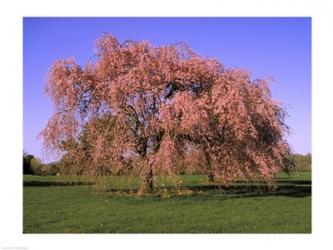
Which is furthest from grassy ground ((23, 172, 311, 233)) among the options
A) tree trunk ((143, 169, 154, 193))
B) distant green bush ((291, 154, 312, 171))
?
distant green bush ((291, 154, 312, 171))

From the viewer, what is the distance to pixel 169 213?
49.4 feet

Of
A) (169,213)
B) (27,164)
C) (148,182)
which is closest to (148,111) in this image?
(148,182)

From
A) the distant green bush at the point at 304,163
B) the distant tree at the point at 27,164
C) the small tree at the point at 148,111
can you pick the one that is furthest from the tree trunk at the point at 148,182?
the distant green bush at the point at 304,163

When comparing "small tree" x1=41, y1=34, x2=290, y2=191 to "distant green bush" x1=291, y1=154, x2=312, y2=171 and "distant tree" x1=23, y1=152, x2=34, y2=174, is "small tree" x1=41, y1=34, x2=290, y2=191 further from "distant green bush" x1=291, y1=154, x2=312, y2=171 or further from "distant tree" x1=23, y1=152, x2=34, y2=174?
"distant green bush" x1=291, y1=154, x2=312, y2=171

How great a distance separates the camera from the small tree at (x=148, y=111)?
1880cm

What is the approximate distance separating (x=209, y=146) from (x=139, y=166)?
2.45 meters

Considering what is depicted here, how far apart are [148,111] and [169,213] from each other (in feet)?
17.3

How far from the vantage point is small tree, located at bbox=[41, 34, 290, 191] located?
1880cm

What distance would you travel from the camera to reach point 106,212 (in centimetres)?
1543

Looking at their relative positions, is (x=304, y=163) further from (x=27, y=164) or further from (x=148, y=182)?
(x=148, y=182)
